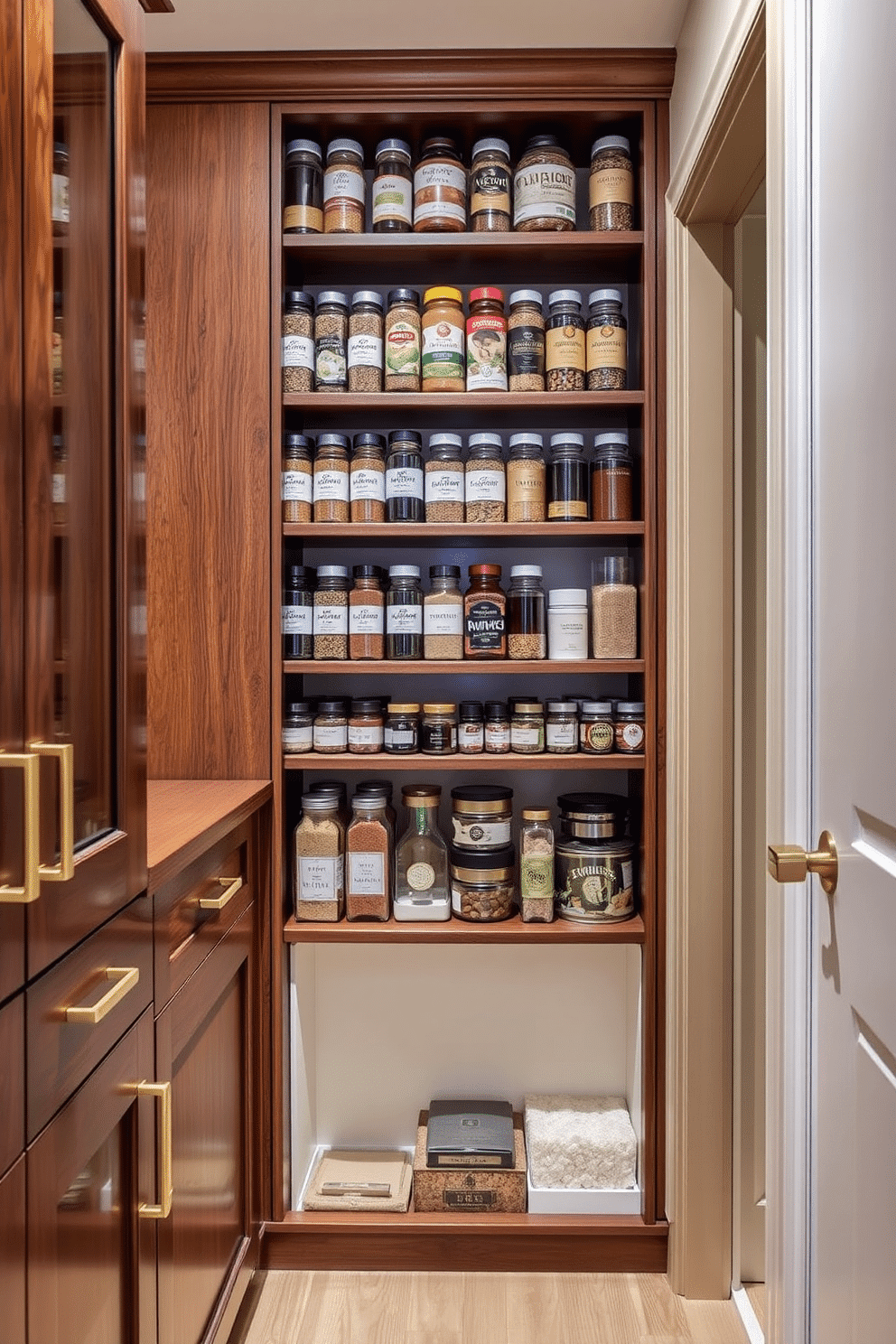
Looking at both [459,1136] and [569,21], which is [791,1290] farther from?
[569,21]

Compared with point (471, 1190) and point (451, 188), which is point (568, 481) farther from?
point (471, 1190)

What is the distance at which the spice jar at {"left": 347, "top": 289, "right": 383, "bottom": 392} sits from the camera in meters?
1.93

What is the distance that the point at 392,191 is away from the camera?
1923 mm

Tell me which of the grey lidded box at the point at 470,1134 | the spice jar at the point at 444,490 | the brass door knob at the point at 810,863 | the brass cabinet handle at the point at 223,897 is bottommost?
the grey lidded box at the point at 470,1134

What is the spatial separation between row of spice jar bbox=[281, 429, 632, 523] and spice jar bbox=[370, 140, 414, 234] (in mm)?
409

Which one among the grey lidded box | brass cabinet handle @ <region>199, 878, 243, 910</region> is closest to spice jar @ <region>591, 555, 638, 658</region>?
brass cabinet handle @ <region>199, 878, 243, 910</region>

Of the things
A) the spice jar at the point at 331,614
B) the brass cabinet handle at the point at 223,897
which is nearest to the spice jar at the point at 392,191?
the spice jar at the point at 331,614

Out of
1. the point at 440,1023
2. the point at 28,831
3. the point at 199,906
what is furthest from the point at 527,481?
the point at 28,831

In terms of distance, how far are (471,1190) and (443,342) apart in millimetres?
→ 1694

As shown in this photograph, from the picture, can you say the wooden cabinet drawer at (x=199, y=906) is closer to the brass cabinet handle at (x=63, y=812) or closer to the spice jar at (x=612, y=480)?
the brass cabinet handle at (x=63, y=812)

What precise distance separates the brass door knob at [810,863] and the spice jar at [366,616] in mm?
1055

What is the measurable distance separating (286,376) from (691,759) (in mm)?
1084

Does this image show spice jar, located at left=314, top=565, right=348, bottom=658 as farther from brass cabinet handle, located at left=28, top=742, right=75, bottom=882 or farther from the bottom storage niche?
brass cabinet handle, located at left=28, top=742, right=75, bottom=882

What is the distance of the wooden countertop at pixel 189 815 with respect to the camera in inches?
48.8
